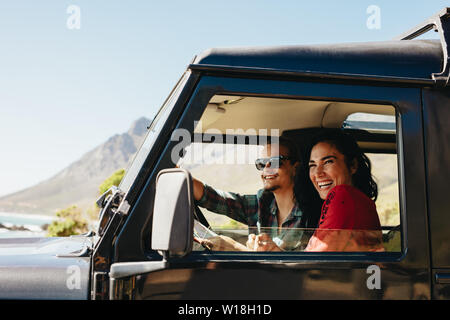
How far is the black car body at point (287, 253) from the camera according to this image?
1732 mm

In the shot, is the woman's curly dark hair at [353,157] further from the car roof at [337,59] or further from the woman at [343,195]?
the car roof at [337,59]

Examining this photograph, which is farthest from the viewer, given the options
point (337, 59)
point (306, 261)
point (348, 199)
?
point (348, 199)

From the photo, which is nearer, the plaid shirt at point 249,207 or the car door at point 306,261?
the car door at point 306,261

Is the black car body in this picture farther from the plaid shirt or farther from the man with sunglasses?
the plaid shirt

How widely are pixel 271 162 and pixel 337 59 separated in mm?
924

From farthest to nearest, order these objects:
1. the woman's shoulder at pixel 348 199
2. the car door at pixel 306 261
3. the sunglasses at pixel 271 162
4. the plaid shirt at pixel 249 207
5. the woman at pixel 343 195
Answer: the sunglasses at pixel 271 162, the plaid shirt at pixel 249 207, the woman's shoulder at pixel 348 199, the woman at pixel 343 195, the car door at pixel 306 261

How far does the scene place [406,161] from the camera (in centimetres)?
189

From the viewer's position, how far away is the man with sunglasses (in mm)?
2412

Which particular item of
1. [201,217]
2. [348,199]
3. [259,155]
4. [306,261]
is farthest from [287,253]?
→ [259,155]

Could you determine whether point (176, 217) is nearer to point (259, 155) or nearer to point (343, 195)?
point (343, 195)

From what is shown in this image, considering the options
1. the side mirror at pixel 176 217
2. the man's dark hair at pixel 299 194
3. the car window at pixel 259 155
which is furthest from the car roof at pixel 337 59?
the man's dark hair at pixel 299 194

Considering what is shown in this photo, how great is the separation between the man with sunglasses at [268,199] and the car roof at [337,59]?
0.74m

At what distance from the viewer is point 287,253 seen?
6.07 feet
